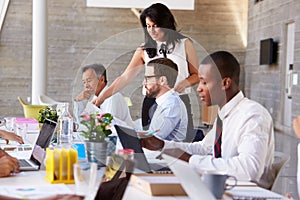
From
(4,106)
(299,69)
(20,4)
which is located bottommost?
(4,106)

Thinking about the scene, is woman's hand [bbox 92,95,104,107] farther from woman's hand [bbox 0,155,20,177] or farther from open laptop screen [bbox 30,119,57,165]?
woman's hand [bbox 0,155,20,177]

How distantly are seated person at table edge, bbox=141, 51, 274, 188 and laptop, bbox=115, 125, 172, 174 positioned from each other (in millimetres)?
48

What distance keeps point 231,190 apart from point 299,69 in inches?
370

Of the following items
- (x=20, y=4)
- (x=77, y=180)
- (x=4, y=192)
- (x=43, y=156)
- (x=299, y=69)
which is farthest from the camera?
(x=20, y=4)

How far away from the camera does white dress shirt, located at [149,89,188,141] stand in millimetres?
2879

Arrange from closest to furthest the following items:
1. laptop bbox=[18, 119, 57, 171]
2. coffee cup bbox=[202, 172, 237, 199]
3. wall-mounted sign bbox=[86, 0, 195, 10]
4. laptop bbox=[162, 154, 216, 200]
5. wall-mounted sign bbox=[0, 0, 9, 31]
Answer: laptop bbox=[162, 154, 216, 200] < coffee cup bbox=[202, 172, 237, 199] < laptop bbox=[18, 119, 57, 171] < wall-mounted sign bbox=[86, 0, 195, 10] < wall-mounted sign bbox=[0, 0, 9, 31]

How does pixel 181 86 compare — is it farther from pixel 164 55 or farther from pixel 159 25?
pixel 159 25

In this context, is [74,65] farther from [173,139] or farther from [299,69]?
[173,139]

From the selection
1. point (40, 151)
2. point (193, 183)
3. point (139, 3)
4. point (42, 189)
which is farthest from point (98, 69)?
point (139, 3)

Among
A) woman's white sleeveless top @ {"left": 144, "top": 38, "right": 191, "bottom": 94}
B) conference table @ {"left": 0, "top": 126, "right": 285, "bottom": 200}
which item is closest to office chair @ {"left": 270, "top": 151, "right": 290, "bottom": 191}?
conference table @ {"left": 0, "top": 126, "right": 285, "bottom": 200}

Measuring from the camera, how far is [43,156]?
2.54 meters

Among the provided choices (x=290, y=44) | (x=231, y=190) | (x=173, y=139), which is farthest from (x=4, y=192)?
(x=290, y=44)

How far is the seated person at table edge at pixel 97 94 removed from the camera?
2748 millimetres

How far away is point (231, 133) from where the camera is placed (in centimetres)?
258
